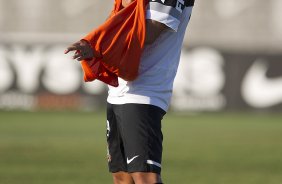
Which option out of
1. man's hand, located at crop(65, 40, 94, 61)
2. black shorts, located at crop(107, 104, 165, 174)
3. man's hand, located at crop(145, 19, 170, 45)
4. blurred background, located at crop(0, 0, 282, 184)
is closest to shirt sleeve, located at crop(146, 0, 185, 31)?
man's hand, located at crop(145, 19, 170, 45)

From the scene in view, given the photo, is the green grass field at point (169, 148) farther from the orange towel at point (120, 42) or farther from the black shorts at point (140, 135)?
the orange towel at point (120, 42)

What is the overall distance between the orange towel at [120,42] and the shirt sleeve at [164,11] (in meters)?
0.05

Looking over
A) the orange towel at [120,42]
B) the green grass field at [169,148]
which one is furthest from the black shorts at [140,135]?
the green grass field at [169,148]

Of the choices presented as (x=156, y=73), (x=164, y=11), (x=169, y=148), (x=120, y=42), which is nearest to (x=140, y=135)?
(x=156, y=73)

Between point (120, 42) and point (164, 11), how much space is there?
313 millimetres

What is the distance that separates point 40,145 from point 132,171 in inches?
395

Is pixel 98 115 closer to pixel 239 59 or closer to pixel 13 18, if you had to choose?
pixel 239 59

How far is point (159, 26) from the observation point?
5.32 metres

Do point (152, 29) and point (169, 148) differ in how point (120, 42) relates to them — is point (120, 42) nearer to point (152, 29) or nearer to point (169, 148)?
point (152, 29)

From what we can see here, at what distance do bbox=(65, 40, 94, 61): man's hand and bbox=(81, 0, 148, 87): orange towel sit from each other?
4cm

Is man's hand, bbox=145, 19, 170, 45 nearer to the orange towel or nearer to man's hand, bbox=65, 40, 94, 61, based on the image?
the orange towel

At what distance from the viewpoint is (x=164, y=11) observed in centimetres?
527

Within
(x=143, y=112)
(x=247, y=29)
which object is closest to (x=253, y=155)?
(x=143, y=112)

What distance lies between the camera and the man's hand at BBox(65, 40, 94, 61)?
16.7ft
